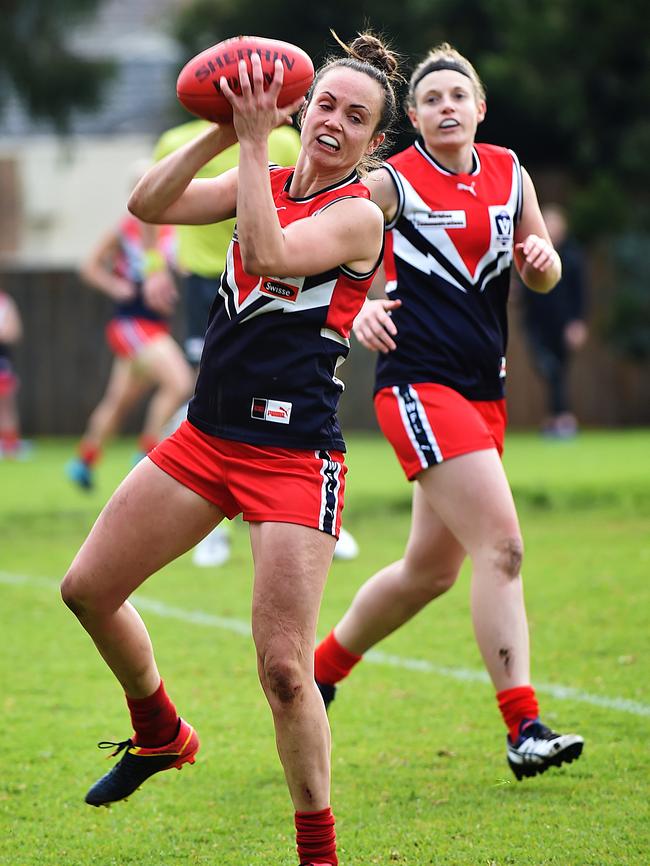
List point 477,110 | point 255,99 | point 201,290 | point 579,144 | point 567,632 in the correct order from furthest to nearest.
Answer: point 579,144, point 201,290, point 567,632, point 477,110, point 255,99

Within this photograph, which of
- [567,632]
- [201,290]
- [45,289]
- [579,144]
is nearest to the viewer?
[567,632]

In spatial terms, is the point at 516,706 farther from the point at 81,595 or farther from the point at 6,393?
the point at 6,393

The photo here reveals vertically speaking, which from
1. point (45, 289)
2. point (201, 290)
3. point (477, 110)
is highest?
point (477, 110)

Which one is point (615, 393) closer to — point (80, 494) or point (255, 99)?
point (80, 494)

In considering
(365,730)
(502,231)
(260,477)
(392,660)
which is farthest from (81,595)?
(392,660)

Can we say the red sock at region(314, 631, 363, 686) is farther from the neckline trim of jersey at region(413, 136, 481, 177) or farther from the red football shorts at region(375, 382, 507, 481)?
the neckline trim of jersey at region(413, 136, 481, 177)

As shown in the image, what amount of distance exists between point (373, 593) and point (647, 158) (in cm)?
1815

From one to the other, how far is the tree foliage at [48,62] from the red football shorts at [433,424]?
18.9 meters

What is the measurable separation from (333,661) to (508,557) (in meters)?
0.93

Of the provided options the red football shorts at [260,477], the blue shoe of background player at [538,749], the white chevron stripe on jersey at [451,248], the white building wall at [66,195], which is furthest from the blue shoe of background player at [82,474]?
the white building wall at [66,195]

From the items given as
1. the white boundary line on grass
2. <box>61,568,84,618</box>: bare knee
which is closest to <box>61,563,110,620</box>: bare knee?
<box>61,568,84,618</box>: bare knee

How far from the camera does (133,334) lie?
1166 centimetres

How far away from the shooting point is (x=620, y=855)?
3936 mm

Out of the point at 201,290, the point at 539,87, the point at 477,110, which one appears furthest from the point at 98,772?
the point at 539,87
